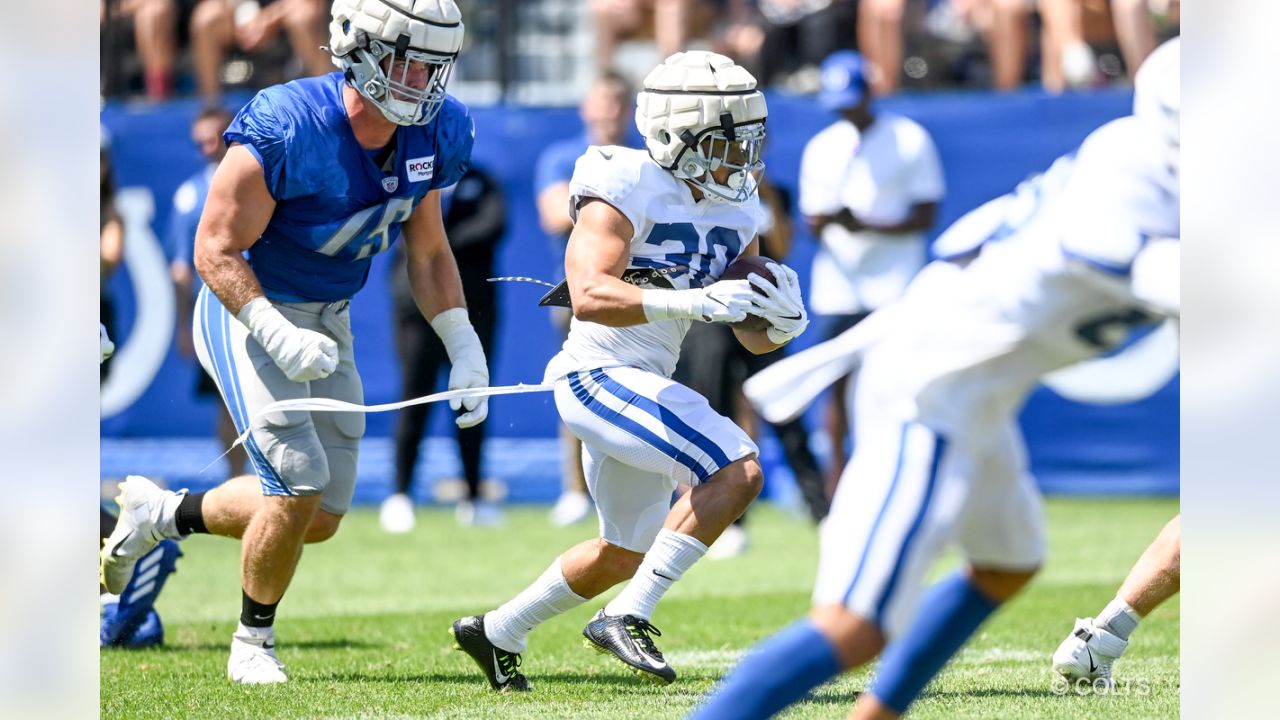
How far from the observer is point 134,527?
477cm

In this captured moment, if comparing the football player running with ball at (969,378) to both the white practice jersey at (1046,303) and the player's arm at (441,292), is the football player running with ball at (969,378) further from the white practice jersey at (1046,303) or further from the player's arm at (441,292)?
the player's arm at (441,292)

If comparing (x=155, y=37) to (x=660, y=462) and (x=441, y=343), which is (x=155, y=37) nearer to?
(x=441, y=343)

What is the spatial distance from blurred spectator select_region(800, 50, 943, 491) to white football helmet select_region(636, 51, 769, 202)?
3963 millimetres

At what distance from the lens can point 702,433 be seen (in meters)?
4.09

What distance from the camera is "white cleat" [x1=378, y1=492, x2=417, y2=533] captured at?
326 inches

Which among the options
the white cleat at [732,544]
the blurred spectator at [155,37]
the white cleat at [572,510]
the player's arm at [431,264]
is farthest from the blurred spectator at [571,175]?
the player's arm at [431,264]

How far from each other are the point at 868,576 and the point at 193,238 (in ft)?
21.4

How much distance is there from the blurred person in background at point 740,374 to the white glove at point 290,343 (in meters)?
3.42

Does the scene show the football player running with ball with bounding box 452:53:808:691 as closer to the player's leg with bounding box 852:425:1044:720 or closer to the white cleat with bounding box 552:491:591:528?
A: the player's leg with bounding box 852:425:1044:720

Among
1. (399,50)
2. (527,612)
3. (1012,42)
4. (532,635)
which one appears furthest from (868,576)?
(1012,42)

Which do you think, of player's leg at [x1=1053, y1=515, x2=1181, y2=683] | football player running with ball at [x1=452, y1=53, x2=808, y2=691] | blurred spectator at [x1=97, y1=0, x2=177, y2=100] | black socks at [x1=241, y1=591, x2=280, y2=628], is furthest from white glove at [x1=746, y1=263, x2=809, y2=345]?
blurred spectator at [x1=97, y1=0, x2=177, y2=100]

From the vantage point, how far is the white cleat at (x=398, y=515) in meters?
8.27
